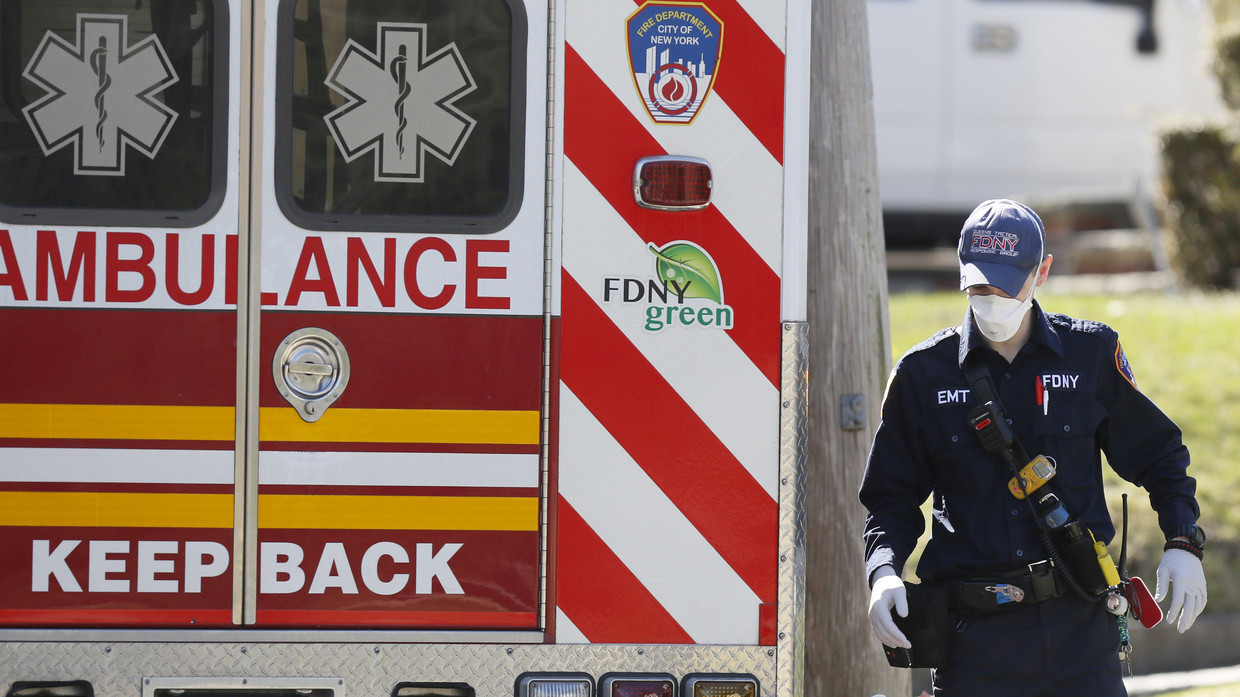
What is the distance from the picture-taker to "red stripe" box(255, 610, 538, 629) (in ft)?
9.39

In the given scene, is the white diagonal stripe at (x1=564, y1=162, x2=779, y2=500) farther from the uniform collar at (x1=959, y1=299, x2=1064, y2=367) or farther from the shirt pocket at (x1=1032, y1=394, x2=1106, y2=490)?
the shirt pocket at (x1=1032, y1=394, x2=1106, y2=490)

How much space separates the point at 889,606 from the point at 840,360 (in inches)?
47.5

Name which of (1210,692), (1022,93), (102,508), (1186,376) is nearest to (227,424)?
(102,508)

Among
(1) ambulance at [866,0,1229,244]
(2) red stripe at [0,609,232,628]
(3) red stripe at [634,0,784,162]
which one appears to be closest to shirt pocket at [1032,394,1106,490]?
(3) red stripe at [634,0,784,162]

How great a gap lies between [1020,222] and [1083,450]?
21.2 inches

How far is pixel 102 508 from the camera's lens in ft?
9.34

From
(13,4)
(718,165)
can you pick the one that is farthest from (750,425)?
(13,4)

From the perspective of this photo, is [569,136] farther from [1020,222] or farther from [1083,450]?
[1083,450]

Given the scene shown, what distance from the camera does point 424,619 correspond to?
9.45ft

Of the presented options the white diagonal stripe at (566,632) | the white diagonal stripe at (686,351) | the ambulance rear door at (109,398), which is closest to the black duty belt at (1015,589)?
the white diagonal stripe at (686,351)

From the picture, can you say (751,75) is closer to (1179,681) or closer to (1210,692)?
(1210,692)

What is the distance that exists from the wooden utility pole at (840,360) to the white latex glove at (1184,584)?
1138mm

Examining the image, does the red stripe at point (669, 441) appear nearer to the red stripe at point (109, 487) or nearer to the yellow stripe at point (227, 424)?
the yellow stripe at point (227, 424)

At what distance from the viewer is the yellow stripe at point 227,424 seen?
Result: 9.31 ft
